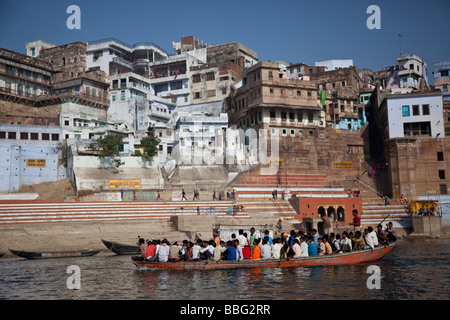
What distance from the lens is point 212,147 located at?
2028 inches

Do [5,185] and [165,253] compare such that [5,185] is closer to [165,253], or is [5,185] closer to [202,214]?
[202,214]

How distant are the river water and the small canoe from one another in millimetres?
3906

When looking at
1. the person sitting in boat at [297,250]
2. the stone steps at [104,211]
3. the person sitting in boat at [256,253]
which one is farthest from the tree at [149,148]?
the person sitting in boat at [297,250]

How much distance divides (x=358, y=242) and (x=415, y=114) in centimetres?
3337

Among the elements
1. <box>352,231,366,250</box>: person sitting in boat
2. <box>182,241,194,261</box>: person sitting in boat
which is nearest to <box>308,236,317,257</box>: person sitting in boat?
<box>352,231,366,250</box>: person sitting in boat

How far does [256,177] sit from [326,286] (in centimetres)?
3100

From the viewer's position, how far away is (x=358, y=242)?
21156mm

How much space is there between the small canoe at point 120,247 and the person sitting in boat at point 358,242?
12.9 metres

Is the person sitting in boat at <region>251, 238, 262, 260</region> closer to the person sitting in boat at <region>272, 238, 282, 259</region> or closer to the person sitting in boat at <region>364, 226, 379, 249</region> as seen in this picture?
the person sitting in boat at <region>272, 238, 282, 259</region>

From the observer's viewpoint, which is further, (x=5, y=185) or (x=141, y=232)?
(x=5, y=185)

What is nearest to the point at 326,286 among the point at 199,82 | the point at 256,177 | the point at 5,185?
the point at 256,177

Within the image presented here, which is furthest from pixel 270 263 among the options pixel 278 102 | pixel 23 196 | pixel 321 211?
pixel 278 102

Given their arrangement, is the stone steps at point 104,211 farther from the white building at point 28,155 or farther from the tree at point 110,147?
the white building at point 28,155
